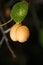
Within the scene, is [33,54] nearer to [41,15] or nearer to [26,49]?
[26,49]

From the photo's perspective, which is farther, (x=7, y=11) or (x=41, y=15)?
(x=41, y=15)

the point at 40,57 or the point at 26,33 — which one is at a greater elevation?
the point at 40,57

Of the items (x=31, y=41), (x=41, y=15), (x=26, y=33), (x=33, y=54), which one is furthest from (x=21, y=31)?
(x=33, y=54)

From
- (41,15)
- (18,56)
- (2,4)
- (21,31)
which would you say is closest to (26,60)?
(18,56)

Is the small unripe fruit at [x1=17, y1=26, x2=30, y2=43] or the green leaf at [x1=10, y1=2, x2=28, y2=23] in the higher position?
the green leaf at [x1=10, y1=2, x2=28, y2=23]

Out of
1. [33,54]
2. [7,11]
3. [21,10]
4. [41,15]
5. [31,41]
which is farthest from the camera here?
[33,54]

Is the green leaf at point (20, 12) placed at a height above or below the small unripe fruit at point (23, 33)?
above

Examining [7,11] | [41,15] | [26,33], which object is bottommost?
[26,33]

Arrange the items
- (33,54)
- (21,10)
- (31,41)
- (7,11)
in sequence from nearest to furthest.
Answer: (21,10)
(7,11)
(31,41)
(33,54)

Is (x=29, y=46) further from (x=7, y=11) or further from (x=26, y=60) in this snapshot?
(x=7, y=11)
